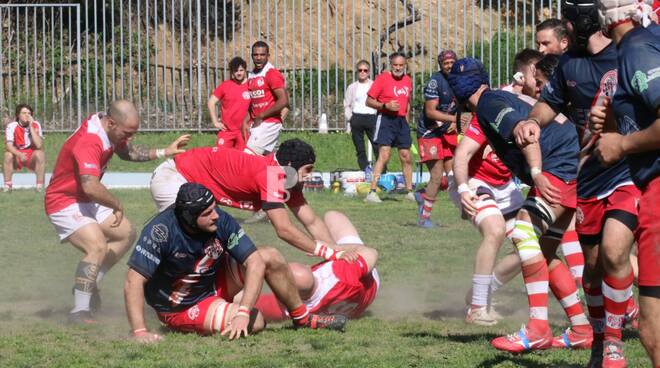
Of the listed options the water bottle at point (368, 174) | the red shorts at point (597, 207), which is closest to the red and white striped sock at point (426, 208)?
the water bottle at point (368, 174)

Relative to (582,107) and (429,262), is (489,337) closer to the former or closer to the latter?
(582,107)

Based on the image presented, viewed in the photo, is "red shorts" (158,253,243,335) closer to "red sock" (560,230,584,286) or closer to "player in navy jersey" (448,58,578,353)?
"player in navy jersey" (448,58,578,353)

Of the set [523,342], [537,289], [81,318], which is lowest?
[81,318]

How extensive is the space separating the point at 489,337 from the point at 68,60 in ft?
52.8

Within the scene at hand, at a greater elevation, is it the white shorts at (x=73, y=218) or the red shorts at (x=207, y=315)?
the white shorts at (x=73, y=218)

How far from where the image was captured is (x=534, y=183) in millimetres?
6559

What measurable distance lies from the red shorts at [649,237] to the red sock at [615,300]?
2.17 ft

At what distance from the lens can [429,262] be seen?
10.5m

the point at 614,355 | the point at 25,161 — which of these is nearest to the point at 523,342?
the point at 614,355

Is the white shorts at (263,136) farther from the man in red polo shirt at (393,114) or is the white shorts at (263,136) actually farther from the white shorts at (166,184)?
the white shorts at (166,184)

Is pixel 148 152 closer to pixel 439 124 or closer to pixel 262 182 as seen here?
pixel 262 182

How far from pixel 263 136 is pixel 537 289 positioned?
26.8 feet

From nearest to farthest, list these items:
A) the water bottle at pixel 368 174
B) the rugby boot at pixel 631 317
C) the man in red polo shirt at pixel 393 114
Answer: the rugby boot at pixel 631 317
the man in red polo shirt at pixel 393 114
the water bottle at pixel 368 174

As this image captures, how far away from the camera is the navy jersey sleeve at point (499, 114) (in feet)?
22.0
